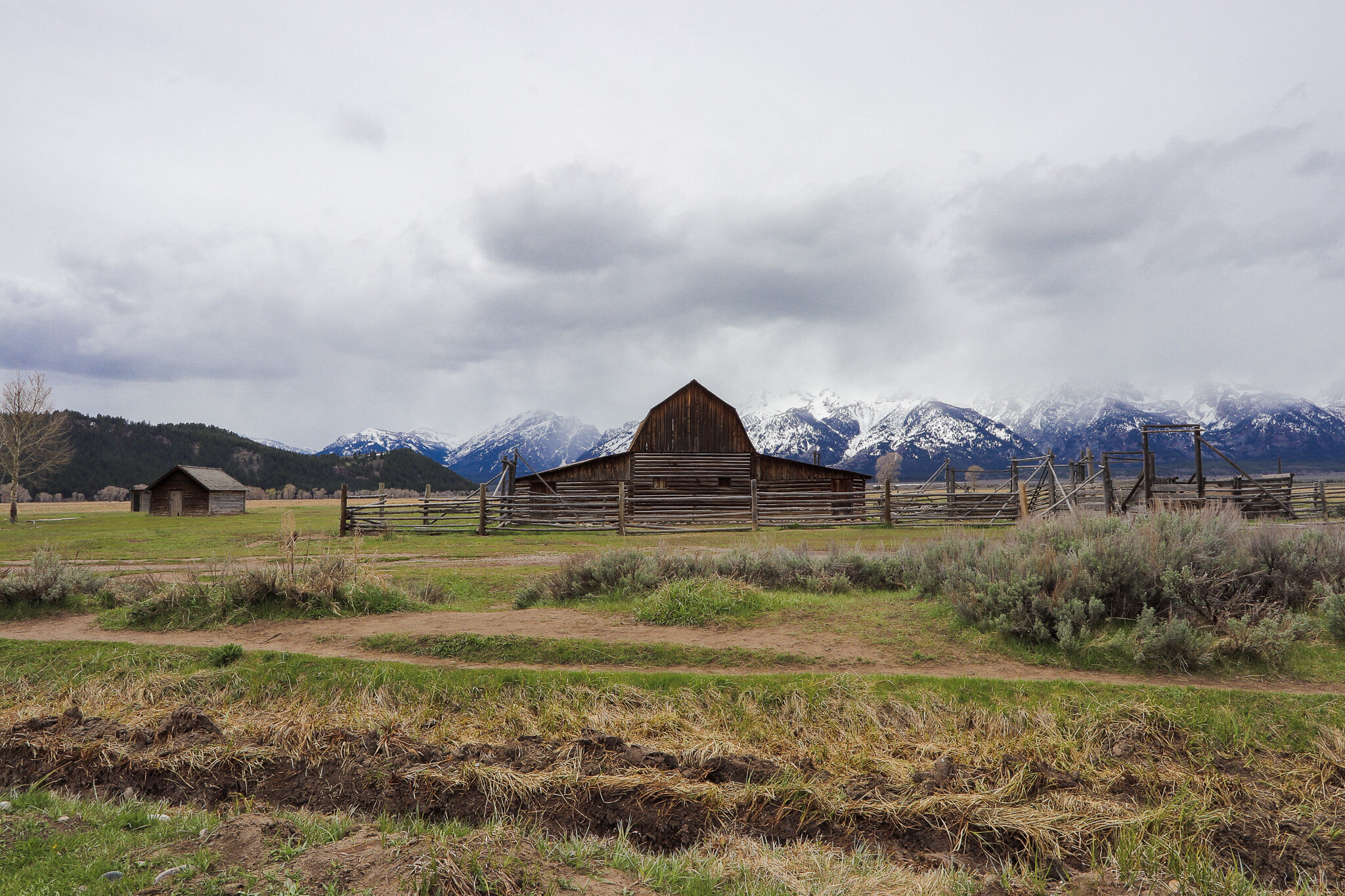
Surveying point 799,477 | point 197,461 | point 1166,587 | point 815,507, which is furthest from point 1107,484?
point 197,461

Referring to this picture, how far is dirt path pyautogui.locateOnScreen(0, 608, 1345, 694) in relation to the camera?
6.52m

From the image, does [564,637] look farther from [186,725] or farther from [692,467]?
[692,467]

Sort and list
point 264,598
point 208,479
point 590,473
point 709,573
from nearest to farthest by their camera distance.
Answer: point 264,598 → point 709,573 → point 590,473 → point 208,479

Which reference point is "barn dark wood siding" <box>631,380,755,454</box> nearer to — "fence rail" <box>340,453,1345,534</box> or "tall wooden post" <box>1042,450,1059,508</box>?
"fence rail" <box>340,453,1345,534</box>

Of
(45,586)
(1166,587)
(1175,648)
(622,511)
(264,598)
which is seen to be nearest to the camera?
(1175,648)

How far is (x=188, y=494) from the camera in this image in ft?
161

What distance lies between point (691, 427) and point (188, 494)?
4196cm

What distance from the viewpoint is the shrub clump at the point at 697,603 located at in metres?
9.03

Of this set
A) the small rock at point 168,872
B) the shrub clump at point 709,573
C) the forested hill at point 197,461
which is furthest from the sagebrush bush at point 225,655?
the forested hill at point 197,461

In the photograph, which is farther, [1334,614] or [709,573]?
[709,573]

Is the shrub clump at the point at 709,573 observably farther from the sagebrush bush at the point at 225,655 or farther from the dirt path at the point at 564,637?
the sagebrush bush at the point at 225,655

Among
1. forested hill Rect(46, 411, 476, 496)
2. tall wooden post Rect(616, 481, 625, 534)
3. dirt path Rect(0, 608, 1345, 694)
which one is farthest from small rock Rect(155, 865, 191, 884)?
forested hill Rect(46, 411, 476, 496)

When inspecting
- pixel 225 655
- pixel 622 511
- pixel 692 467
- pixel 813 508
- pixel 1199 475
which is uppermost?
pixel 692 467

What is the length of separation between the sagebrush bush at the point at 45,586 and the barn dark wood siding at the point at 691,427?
76.7 ft
